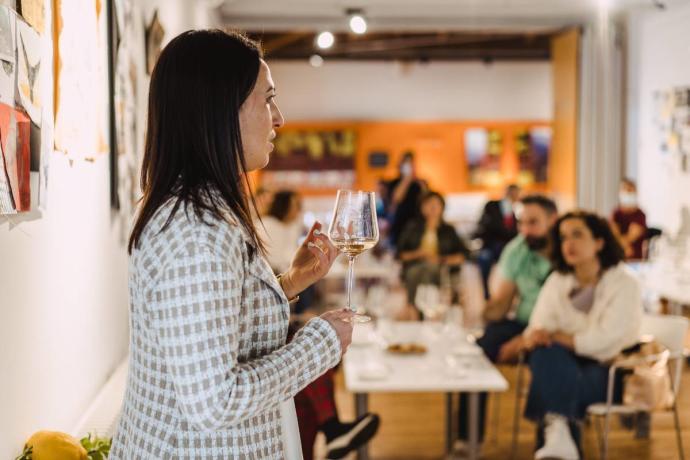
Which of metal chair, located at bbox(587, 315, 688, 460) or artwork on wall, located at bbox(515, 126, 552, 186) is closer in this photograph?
metal chair, located at bbox(587, 315, 688, 460)

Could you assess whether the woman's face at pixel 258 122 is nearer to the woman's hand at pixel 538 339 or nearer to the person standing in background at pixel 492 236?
the woman's hand at pixel 538 339

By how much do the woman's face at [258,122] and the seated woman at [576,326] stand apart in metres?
2.85

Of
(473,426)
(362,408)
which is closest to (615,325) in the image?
(473,426)

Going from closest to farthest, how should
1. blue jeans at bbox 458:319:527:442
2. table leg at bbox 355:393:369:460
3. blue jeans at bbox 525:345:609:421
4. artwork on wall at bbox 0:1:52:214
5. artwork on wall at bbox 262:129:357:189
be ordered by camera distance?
artwork on wall at bbox 0:1:52:214, table leg at bbox 355:393:369:460, blue jeans at bbox 525:345:609:421, blue jeans at bbox 458:319:527:442, artwork on wall at bbox 262:129:357:189

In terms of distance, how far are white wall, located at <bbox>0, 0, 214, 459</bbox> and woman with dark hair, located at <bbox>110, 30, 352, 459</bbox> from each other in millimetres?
643

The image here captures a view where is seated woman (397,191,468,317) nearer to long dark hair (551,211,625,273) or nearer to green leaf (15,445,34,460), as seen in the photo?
long dark hair (551,211,625,273)

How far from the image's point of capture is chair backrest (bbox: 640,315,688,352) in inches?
158

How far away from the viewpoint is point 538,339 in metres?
4.11

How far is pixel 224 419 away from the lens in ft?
4.19

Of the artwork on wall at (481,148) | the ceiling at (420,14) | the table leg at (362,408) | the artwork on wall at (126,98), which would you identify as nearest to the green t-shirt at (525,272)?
the table leg at (362,408)

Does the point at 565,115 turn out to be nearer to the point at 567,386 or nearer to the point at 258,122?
the point at 567,386

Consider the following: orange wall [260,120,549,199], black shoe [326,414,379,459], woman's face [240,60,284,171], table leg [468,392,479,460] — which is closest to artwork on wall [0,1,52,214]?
woman's face [240,60,284,171]

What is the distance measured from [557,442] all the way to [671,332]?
81 cm

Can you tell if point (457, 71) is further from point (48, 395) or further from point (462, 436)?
point (48, 395)
